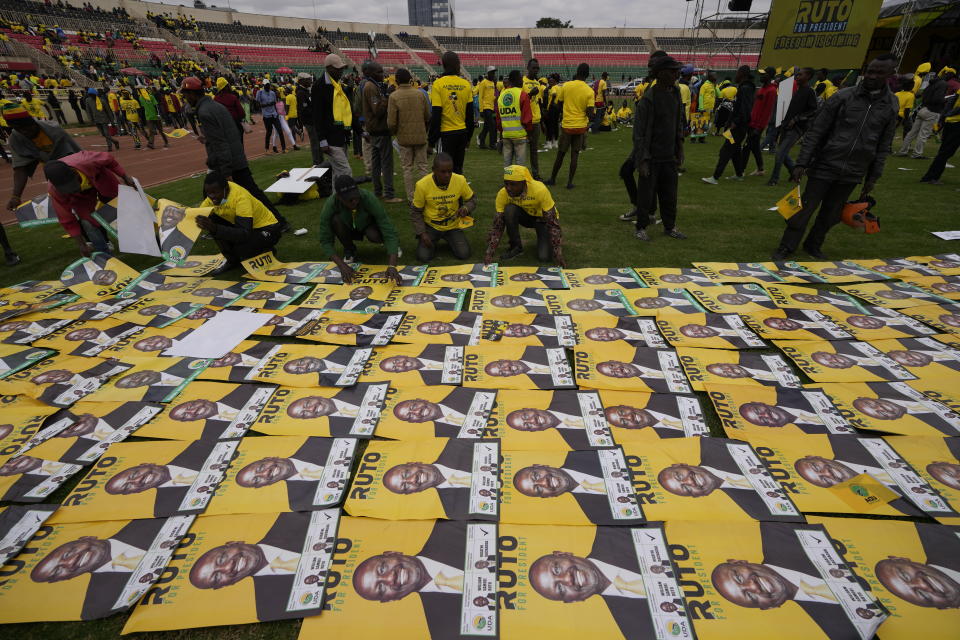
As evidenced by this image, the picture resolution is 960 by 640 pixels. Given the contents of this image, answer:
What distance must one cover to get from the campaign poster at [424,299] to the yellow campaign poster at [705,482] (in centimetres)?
201

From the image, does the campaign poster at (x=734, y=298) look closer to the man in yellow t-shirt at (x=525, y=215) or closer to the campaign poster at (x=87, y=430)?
the man in yellow t-shirt at (x=525, y=215)

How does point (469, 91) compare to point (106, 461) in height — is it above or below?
above

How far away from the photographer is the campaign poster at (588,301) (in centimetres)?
362

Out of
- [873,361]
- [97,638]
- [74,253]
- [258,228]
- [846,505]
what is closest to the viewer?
[97,638]

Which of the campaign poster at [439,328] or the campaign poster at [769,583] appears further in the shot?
the campaign poster at [439,328]

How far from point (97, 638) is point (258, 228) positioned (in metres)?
3.79

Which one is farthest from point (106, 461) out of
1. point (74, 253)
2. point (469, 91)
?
point (469, 91)

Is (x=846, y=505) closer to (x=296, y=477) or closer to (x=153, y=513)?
(x=296, y=477)

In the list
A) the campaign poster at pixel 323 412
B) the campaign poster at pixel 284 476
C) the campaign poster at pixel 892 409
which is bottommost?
the campaign poster at pixel 323 412

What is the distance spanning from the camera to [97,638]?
155cm

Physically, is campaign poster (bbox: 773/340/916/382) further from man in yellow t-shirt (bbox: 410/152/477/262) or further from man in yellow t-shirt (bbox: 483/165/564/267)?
man in yellow t-shirt (bbox: 410/152/477/262)

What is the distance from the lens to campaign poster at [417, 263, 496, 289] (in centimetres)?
411

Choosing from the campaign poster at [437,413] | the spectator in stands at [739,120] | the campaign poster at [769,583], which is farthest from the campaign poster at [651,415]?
the spectator in stands at [739,120]

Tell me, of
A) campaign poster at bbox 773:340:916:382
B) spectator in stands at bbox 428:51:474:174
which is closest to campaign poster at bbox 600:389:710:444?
campaign poster at bbox 773:340:916:382
